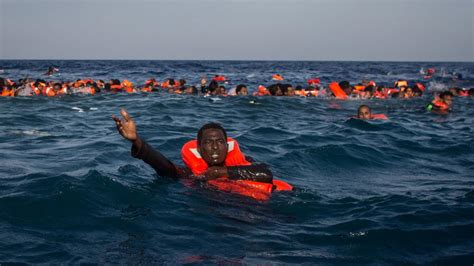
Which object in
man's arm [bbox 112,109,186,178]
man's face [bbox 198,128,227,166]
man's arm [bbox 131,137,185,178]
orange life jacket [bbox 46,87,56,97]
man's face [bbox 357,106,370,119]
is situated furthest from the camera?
orange life jacket [bbox 46,87,56,97]

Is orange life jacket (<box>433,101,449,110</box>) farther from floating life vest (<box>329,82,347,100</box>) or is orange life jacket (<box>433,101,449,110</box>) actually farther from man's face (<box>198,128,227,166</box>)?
man's face (<box>198,128,227,166</box>)

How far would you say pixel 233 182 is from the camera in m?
6.37

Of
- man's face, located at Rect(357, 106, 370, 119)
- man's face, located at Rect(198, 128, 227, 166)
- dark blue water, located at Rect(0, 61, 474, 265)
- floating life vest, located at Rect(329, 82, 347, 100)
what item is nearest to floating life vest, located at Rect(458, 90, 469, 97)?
floating life vest, located at Rect(329, 82, 347, 100)

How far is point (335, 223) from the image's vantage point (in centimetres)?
568

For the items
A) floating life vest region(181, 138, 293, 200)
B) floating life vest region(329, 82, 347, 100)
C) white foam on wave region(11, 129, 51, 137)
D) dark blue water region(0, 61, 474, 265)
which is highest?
floating life vest region(329, 82, 347, 100)

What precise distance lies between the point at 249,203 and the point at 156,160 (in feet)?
3.96

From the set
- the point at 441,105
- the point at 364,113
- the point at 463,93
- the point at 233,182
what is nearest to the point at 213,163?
the point at 233,182

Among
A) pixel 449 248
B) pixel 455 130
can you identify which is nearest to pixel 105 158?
pixel 449 248

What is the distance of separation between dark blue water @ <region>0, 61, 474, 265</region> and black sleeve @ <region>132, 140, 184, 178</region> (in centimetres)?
23

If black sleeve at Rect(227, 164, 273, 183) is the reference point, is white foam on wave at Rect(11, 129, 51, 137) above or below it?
below

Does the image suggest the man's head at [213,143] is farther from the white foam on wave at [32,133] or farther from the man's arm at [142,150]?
the white foam on wave at [32,133]

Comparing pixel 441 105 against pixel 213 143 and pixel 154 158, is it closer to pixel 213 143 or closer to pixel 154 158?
pixel 213 143

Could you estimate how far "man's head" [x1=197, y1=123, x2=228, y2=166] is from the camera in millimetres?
6457

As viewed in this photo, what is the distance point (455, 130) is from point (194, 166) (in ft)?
30.0
